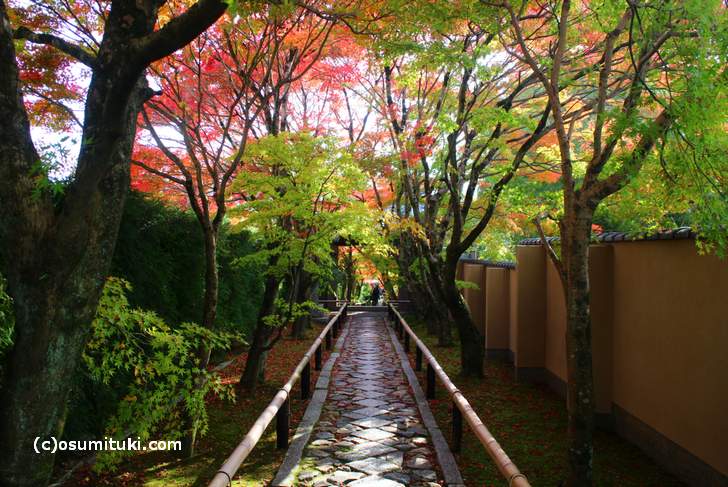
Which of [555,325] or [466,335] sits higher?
[555,325]

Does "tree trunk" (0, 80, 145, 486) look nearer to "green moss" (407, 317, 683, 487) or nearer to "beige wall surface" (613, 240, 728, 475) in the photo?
"green moss" (407, 317, 683, 487)

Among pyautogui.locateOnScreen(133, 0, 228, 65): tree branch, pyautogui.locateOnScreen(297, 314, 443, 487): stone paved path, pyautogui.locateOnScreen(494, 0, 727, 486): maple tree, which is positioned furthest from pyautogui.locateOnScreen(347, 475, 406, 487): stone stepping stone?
pyautogui.locateOnScreen(133, 0, 228, 65): tree branch

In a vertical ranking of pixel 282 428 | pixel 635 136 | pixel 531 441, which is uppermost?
pixel 635 136

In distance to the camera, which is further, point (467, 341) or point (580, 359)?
point (467, 341)

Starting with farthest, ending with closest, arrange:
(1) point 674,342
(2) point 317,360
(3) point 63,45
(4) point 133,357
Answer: (2) point 317,360 → (1) point 674,342 → (4) point 133,357 → (3) point 63,45

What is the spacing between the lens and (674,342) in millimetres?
6043

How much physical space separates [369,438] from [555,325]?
497cm

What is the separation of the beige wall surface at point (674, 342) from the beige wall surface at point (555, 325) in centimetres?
183

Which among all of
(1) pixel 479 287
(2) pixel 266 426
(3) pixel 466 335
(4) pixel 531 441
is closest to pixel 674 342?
(4) pixel 531 441

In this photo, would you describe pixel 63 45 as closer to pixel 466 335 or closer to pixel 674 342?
pixel 674 342

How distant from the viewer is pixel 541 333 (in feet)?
Answer: 35.5

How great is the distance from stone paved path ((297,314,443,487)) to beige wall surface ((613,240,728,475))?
2.65 metres

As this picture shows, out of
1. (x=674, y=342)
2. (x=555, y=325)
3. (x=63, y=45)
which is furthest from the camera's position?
(x=555, y=325)

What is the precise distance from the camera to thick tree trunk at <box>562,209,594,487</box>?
200 inches
